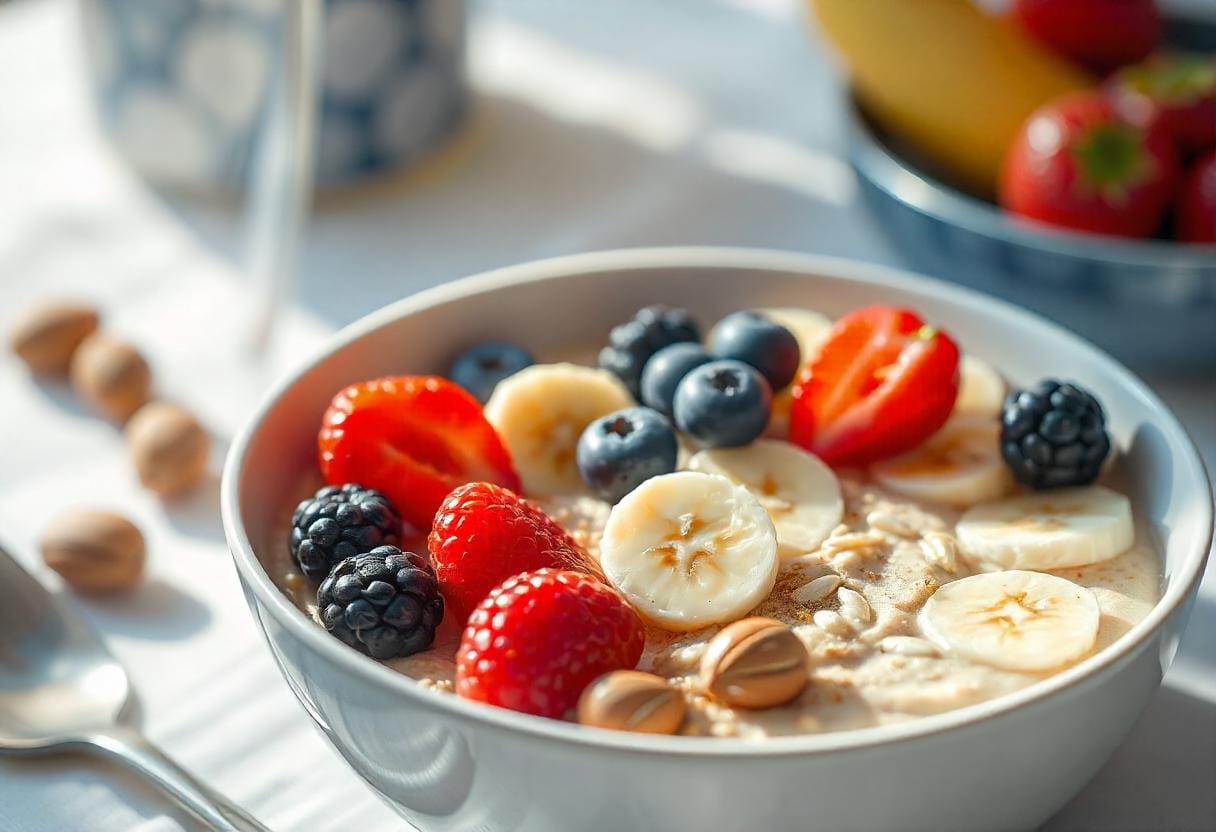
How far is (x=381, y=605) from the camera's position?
74 cm

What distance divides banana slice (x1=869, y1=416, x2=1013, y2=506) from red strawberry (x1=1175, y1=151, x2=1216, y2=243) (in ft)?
1.35

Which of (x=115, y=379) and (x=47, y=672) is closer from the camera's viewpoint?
(x=47, y=672)

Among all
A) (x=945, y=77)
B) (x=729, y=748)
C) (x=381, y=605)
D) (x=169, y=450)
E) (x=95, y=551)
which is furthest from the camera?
(x=945, y=77)

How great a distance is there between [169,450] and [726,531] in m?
0.50

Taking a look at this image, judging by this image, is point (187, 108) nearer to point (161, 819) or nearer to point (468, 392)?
point (468, 392)

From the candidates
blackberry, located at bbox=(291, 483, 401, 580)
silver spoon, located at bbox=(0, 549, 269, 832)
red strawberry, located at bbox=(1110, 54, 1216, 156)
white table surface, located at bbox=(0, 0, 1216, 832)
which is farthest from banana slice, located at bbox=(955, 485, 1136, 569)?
red strawberry, located at bbox=(1110, 54, 1216, 156)

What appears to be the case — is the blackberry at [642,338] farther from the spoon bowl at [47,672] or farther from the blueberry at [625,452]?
the spoon bowl at [47,672]

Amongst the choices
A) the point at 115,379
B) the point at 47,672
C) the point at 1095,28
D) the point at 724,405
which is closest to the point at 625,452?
the point at 724,405

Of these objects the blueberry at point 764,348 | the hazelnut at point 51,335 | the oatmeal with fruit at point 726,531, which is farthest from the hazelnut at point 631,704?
the hazelnut at point 51,335

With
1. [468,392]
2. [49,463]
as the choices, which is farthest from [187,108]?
[468,392]

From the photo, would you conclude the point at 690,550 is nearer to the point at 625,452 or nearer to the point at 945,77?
the point at 625,452

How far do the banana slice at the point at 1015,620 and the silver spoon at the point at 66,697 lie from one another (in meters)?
0.39

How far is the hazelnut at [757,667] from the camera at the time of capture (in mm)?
683

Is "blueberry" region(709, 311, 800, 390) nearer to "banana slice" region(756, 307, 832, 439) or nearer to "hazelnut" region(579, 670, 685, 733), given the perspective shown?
"banana slice" region(756, 307, 832, 439)
